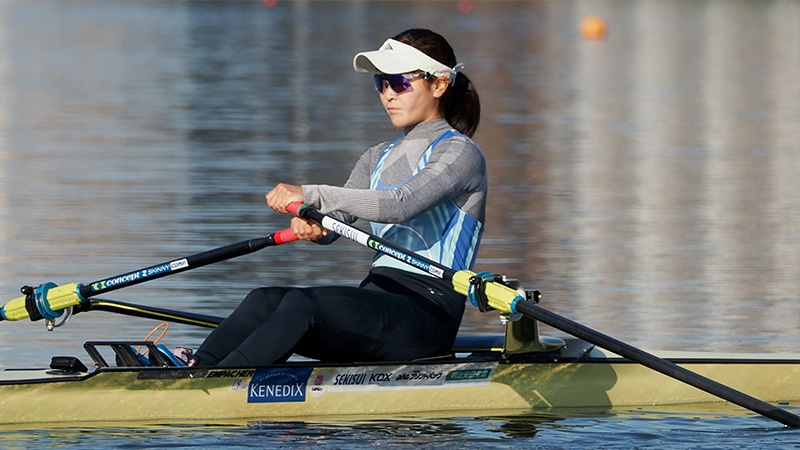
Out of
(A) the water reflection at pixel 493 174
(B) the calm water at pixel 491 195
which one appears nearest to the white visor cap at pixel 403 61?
(B) the calm water at pixel 491 195

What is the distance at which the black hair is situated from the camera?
6.59m

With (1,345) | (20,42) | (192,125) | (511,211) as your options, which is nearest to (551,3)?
(20,42)

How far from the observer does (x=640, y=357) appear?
6.09 metres

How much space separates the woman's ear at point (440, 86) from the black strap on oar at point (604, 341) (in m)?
0.70

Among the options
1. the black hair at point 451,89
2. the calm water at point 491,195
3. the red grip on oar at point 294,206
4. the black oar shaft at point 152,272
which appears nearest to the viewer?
the red grip on oar at point 294,206

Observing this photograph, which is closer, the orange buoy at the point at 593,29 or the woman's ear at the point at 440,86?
the woman's ear at the point at 440,86

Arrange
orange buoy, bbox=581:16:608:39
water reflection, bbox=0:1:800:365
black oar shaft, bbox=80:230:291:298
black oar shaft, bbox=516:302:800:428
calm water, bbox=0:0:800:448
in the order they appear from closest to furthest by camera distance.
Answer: black oar shaft, bbox=516:302:800:428
black oar shaft, bbox=80:230:291:298
calm water, bbox=0:0:800:448
water reflection, bbox=0:1:800:365
orange buoy, bbox=581:16:608:39

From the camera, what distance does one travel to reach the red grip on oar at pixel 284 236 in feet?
22.2

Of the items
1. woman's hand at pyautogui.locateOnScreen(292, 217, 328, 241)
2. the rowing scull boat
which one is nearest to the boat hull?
the rowing scull boat

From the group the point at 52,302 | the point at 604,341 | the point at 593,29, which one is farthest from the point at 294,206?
the point at 593,29

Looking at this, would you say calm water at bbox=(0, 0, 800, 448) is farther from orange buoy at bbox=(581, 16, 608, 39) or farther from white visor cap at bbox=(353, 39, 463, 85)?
orange buoy at bbox=(581, 16, 608, 39)

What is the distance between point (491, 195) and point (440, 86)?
731cm

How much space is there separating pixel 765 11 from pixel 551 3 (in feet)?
49.8

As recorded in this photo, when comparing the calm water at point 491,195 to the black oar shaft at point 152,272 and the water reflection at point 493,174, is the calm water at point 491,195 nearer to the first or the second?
the water reflection at point 493,174
